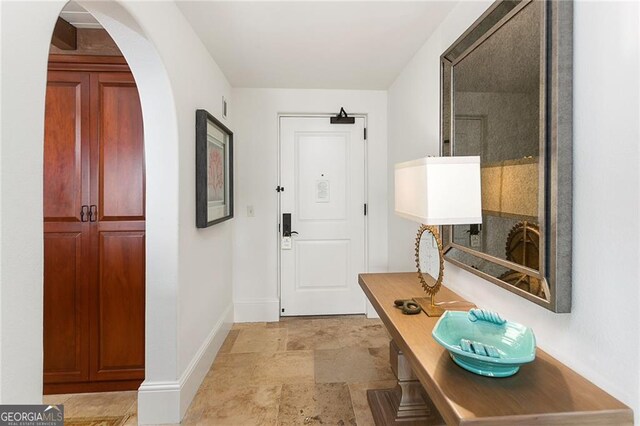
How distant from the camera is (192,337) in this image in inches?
81.6

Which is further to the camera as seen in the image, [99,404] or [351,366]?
[351,366]

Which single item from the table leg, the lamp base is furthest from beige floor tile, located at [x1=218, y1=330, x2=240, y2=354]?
the lamp base

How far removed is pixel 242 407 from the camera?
1934mm

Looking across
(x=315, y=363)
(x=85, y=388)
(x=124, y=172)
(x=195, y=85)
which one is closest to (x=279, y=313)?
(x=315, y=363)

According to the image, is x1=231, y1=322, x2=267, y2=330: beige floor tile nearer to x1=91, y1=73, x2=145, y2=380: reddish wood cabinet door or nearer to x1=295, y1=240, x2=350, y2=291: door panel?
x1=295, y1=240, x2=350, y2=291: door panel

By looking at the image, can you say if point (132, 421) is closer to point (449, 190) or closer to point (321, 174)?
point (449, 190)

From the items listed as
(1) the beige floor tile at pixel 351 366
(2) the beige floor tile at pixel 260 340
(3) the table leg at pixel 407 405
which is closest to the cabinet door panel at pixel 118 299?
(2) the beige floor tile at pixel 260 340

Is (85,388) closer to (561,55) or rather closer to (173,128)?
(173,128)

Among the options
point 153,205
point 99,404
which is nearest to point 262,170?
point 153,205

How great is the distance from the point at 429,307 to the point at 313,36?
1881 mm

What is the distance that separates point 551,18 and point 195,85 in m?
1.95

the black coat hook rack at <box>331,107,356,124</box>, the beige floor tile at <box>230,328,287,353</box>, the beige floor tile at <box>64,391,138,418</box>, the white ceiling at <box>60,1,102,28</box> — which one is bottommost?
the beige floor tile at <box>64,391,138,418</box>

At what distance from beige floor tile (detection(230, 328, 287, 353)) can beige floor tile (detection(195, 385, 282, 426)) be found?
55 cm

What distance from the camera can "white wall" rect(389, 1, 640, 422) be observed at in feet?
2.79
